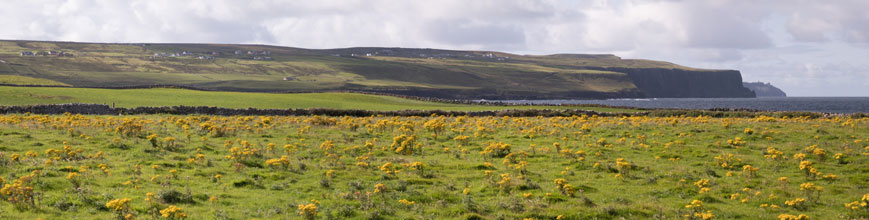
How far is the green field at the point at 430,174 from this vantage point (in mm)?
17672

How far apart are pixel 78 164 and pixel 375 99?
66409 millimetres

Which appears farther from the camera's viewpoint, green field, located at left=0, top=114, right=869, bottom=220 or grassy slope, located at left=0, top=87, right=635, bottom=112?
grassy slope, located at left=0, top=87, right=635, bottom=112

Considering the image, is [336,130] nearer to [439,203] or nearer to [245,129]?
[245,129]

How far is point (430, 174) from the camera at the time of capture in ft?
75.9

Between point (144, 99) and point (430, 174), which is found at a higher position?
point (144, 99)

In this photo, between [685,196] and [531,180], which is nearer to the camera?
[685,196]

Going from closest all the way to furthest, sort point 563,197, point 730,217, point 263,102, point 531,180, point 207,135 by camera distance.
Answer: point 730,217 < point 563,197 < point 531,180 < point 207,135 < point 263,102

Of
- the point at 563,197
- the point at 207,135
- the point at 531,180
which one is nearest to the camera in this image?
the point at 563,197

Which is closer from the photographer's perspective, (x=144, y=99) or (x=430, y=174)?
(x=430, y=174)

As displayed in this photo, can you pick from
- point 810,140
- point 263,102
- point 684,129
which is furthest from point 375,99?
point 810,140

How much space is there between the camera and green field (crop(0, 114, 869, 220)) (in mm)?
17672

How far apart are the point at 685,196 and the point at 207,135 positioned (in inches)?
980

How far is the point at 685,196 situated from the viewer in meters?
20.3

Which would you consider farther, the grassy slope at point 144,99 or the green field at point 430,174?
the grassy slope at point 144,99
